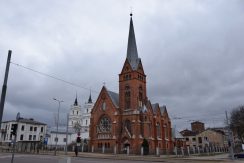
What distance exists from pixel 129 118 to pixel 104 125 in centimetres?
822

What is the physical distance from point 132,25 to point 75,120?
72.9m

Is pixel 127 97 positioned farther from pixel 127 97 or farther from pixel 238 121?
pixel 238 121

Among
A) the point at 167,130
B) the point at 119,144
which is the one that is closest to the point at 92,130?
the point at 119,144

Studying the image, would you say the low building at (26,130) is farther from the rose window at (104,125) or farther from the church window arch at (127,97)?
the church window arch at (127,97)

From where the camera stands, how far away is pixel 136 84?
67.8 meters

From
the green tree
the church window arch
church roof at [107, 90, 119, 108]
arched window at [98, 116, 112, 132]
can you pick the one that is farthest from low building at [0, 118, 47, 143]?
the green tree

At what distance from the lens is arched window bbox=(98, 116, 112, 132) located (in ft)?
219

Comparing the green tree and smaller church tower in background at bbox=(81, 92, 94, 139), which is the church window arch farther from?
smaller church tower in background at bbox=(81, 92, 94, 139)

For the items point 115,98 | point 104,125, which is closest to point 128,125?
point 104,125

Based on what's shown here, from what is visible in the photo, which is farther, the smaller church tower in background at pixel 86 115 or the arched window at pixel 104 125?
the smaller church tower in background at pixel 86 115

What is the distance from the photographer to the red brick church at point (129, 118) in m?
61.2

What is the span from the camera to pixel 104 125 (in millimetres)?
68000

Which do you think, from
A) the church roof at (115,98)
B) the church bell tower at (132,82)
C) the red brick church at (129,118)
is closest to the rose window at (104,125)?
the red brick church at (129,118)

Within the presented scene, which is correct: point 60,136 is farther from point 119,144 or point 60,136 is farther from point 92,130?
point 119,144
